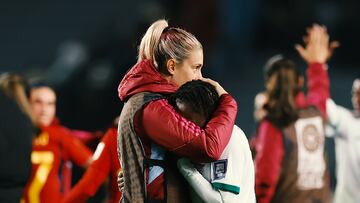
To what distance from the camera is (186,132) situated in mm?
4480

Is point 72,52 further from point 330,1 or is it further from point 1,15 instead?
point 330,1

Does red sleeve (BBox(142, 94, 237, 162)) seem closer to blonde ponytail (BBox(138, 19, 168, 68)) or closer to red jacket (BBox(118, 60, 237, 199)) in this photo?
red jacket (BBox(118, 60, 237, 199))

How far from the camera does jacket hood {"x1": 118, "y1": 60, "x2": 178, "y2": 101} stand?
183 inches

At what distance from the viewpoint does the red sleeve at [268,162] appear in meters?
6.71

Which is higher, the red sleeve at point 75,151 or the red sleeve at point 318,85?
the red sleeve at point 318,85

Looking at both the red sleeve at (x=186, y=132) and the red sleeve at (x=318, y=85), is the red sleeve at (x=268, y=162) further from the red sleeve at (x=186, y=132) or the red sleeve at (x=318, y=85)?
the red sleeve at (x=186, y=132)

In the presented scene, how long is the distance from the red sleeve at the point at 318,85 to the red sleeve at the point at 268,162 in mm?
386

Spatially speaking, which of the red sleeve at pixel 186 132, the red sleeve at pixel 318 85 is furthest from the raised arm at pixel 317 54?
the red sleeve at pixel 186 132

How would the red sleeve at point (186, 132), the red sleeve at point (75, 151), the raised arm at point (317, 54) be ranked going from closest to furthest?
the red sleeve at point (186, 132)
the raised arm at point (317, 54)
the red sleeve at point (75, 151)

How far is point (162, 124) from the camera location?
4.50m

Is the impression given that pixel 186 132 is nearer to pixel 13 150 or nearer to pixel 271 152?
pixel 13 150

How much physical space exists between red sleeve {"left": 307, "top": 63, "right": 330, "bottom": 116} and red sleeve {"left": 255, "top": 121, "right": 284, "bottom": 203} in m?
0.39

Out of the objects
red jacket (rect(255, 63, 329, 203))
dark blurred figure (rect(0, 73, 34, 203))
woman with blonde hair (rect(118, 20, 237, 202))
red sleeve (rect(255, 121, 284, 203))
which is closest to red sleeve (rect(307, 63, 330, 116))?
red jacket (rect(255, 63, 329, 203))

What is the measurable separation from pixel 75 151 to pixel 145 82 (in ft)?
9.71
